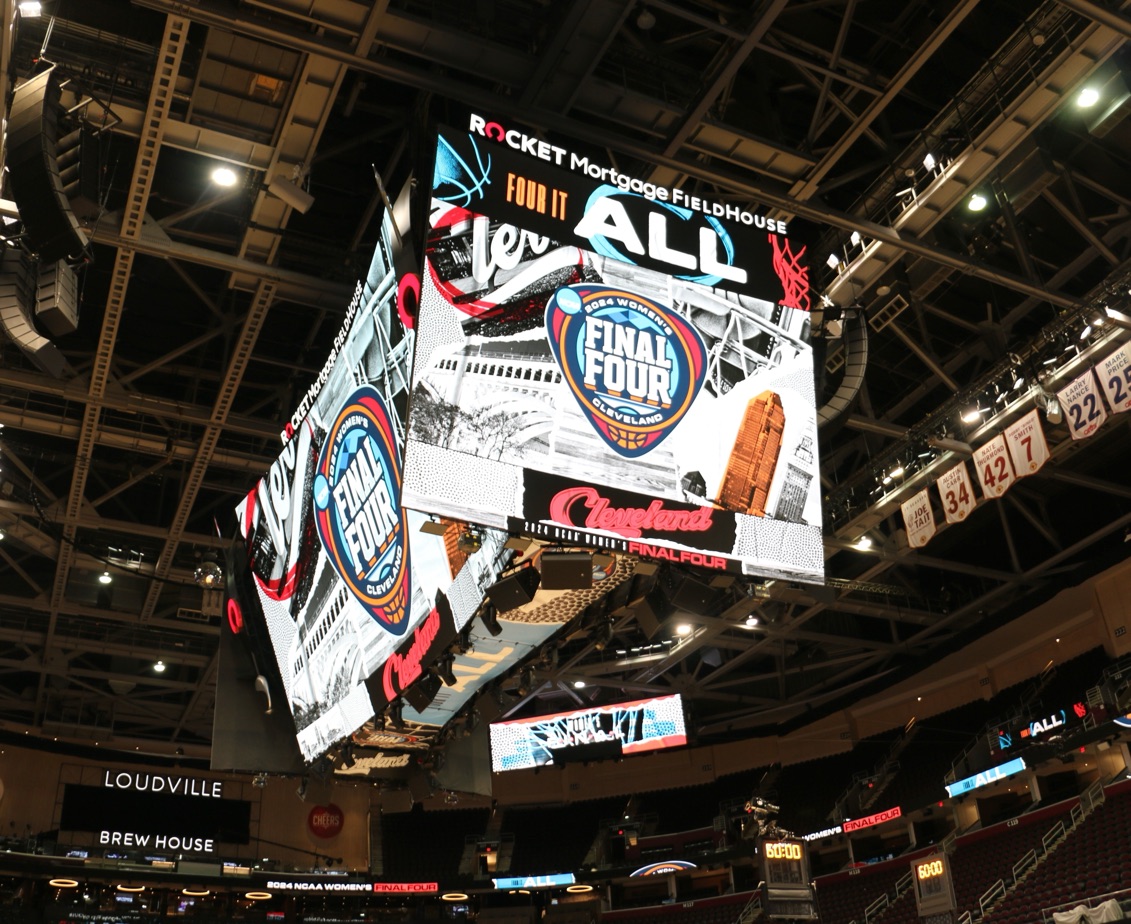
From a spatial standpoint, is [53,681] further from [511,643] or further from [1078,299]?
[1078,299]

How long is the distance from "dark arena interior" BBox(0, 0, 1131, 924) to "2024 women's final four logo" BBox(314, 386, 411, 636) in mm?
55

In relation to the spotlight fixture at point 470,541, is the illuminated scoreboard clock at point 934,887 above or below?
below

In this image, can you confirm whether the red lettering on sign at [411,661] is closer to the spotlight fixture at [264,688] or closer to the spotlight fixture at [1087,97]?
the spotlight fixture at [264,688]

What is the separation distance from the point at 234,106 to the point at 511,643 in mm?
6382

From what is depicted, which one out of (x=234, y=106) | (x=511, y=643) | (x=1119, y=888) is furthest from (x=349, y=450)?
(x=1119, y=888)

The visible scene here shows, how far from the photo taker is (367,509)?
1059cm

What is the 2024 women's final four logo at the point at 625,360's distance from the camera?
8.55m

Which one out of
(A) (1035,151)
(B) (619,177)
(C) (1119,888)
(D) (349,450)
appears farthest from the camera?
(C) (1119,888)

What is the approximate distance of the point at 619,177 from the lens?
32.6 feet

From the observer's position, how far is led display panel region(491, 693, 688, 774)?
3003 cm

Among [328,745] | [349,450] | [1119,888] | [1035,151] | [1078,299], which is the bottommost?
[1119,888]

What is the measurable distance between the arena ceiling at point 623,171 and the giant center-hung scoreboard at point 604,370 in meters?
0.58

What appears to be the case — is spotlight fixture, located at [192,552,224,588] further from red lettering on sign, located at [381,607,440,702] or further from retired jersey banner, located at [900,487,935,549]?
retired jersey banner, located at [900,487,935,549]

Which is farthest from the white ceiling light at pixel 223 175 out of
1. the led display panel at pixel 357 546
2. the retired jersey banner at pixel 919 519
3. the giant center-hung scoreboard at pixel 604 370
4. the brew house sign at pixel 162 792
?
the brew house sign at pixel 162 792
